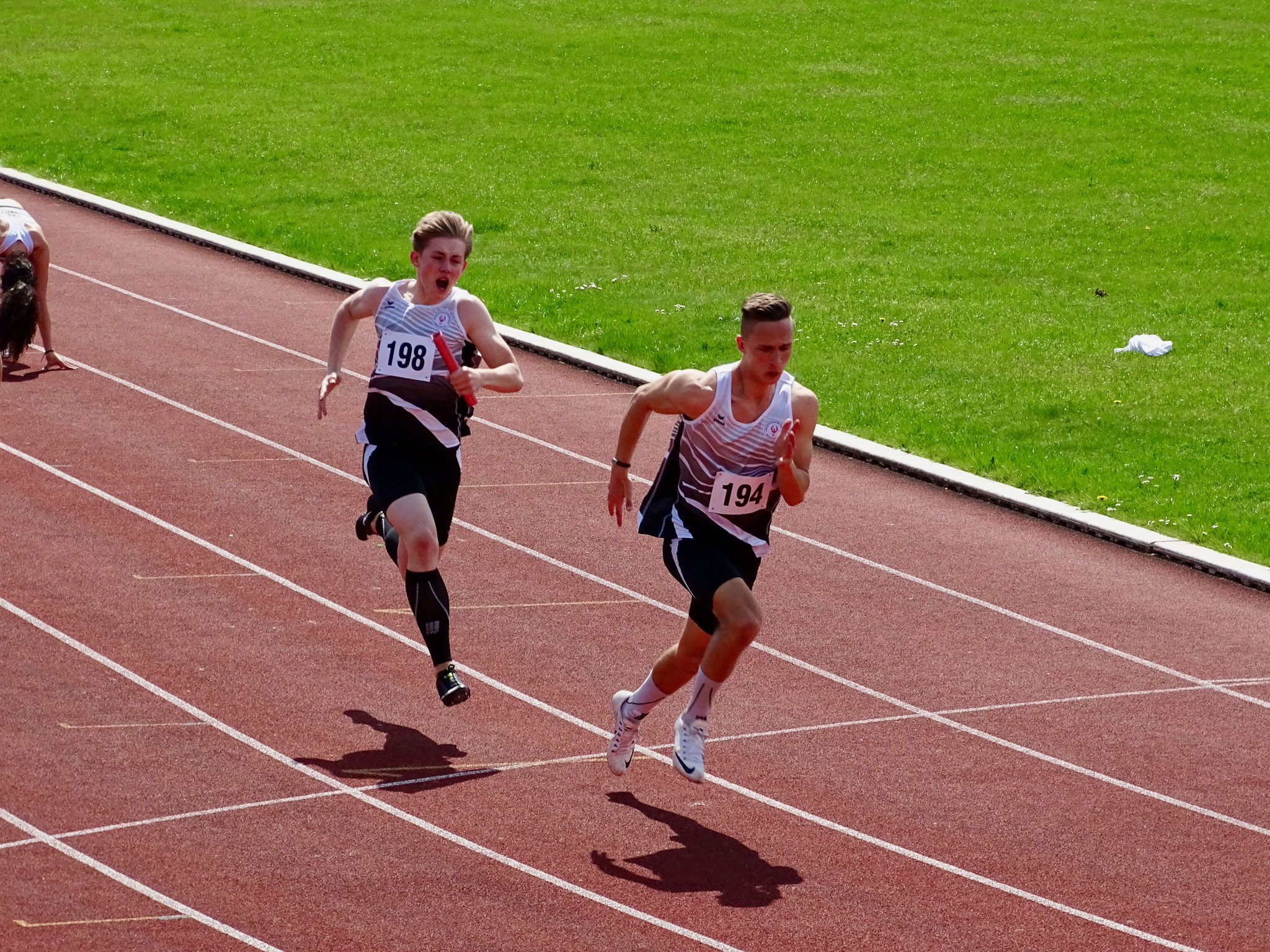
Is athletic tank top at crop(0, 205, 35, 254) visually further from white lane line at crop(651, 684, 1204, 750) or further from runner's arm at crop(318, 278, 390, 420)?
white lane line at crop(651, 684, 1204, 750)

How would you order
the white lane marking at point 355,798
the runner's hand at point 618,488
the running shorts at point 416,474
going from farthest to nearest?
1. the running shorts at point 416,474
2. the runner's hand at point 618,488
3. the white lane marking at point 355,798

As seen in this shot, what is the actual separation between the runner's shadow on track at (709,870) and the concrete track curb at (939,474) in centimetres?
510

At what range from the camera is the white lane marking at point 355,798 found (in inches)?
251

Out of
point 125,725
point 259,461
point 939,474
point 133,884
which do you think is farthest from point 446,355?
point 939,474

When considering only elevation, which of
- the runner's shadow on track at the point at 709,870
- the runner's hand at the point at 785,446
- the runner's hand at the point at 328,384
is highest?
the runner's hand at the point at 785,446

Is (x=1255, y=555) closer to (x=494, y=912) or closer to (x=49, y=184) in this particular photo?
(x=494, y=912)

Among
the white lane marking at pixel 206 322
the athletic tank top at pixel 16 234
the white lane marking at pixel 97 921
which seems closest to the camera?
the white lane marking at pixel 97 921

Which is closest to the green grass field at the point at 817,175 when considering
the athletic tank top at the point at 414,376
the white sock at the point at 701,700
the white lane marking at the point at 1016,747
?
the white lane marking at the point at 1016,747

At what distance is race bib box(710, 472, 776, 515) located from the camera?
7117 millimetres

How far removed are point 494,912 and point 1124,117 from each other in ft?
68.9

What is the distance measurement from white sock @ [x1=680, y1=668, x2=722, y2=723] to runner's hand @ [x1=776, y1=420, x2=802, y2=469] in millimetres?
901

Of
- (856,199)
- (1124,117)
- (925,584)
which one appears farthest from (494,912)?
(1124,117)

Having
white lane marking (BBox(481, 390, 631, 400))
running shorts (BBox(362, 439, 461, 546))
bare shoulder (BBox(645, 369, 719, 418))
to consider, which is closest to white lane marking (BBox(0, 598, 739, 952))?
running shorts (BBox(362, 439, 461, 546))

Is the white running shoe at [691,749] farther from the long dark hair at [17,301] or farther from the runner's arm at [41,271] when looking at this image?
the runner's arm at [41,271]
